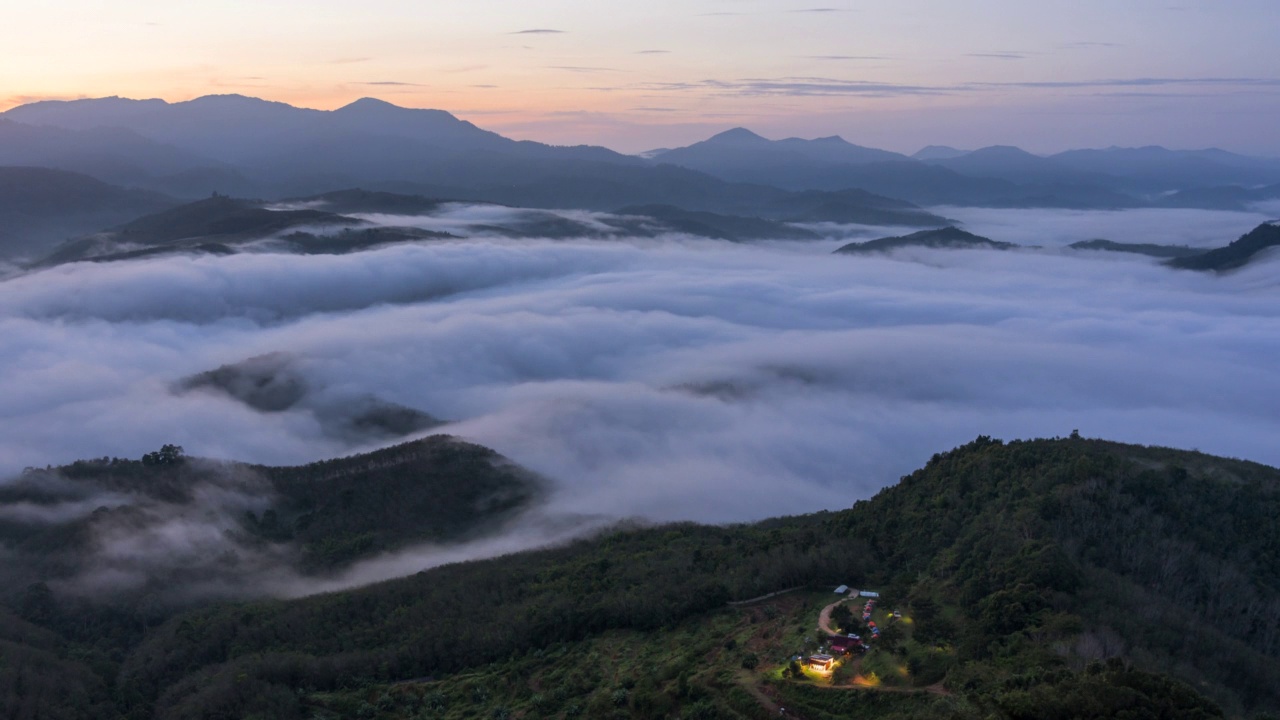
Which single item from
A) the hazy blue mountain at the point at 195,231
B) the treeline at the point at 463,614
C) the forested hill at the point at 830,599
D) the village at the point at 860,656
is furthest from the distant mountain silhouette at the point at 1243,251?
the hazy blue mountain at the point at 195,231

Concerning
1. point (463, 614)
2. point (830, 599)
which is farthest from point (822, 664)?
point (463, 614)

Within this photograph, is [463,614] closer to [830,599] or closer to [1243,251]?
[830,599]

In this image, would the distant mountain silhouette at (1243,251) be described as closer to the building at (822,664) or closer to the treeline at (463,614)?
the treeline at (463,614)

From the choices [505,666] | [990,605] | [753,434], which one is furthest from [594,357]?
[990,605]

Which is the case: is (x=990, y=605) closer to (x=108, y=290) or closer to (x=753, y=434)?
(x=753, y=434)

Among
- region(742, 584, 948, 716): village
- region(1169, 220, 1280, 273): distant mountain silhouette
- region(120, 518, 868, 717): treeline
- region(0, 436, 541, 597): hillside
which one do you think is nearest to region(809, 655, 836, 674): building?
region(742, 584, 948, 716): village
